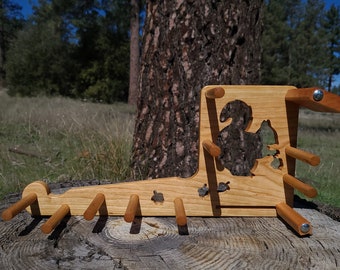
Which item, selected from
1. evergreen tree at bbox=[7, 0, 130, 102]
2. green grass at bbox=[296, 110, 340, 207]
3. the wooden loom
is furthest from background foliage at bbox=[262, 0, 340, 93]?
the wooden loom

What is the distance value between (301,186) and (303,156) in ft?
0.31

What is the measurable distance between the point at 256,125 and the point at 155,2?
1088 mm

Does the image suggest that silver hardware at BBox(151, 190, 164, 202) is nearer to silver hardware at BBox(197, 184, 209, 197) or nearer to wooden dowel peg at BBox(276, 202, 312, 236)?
silver hardware at BBox(197, 184, 209, 197)

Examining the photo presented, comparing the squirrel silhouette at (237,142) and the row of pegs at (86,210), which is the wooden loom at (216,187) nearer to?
the row of pegs at (86,210)

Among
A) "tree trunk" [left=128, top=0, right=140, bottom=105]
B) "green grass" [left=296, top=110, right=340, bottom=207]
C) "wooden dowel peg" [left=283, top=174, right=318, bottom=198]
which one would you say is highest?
"tree trunk" [left=128, top=0, right=140, bottom=105]

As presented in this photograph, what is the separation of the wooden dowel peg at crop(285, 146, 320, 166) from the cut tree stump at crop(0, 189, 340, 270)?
0.25 meters

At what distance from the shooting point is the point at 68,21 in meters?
15.7

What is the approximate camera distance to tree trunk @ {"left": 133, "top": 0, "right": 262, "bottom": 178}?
181cm

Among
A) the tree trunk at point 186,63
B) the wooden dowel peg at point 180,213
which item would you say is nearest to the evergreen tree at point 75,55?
the tree trunk at point 186,63

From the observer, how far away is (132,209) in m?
1.07

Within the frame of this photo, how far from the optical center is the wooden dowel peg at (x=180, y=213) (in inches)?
41.3

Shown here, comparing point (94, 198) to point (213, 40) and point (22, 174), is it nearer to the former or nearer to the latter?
point (213, 40)

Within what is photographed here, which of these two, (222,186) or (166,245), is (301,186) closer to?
(222,186)

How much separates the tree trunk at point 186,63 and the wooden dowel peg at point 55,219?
81 cm
